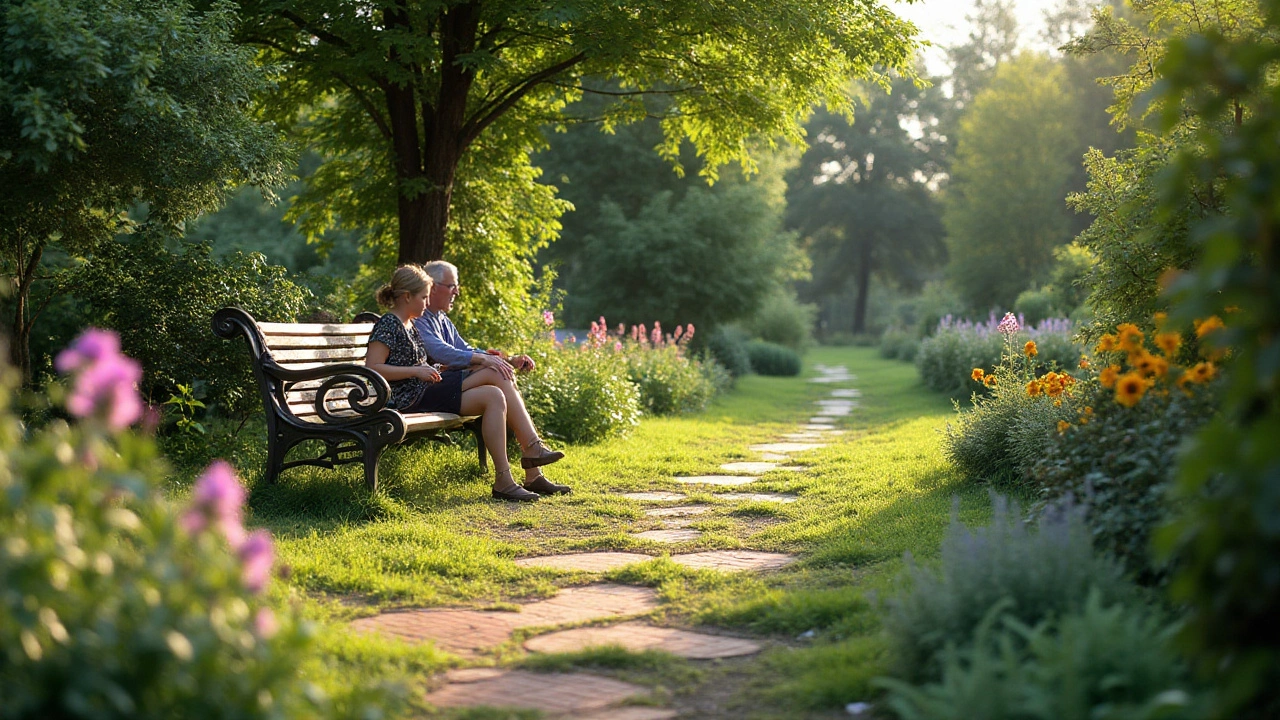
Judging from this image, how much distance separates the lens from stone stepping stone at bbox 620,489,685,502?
6752 mm

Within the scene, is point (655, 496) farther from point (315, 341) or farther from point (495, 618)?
point (495, 618)

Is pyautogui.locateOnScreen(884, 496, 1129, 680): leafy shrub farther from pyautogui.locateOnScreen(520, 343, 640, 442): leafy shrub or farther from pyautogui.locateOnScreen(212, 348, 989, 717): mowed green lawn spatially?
pyautogui.locateOnScreen(520, 343, 640, 442): leafy shrub

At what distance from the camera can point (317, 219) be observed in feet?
33.7

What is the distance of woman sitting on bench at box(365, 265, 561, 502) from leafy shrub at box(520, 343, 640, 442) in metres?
2.21

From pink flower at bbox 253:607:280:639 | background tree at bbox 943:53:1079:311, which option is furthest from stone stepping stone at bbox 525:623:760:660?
background tree at bbox 943:53:1079:311

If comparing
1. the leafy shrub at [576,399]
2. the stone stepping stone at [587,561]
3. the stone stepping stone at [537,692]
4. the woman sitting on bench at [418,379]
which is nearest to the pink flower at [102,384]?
the stone stepping stone at [537,692]

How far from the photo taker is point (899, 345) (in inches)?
1345

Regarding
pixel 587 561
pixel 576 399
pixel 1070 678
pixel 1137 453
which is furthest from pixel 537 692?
pixel 576 399

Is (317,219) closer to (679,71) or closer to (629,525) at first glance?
(679,71)

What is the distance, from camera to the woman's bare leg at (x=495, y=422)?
21.2 feet

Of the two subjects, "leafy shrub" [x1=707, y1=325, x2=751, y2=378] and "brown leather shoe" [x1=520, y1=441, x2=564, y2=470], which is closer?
"brown leather shoe" [x1=520, y1=441, x2=564, y2=470]

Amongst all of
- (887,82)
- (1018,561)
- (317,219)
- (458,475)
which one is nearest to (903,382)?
(887,82)

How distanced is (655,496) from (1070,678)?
185 inches

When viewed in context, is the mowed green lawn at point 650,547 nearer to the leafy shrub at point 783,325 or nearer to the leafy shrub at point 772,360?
the leafy shrub at point 772,360
